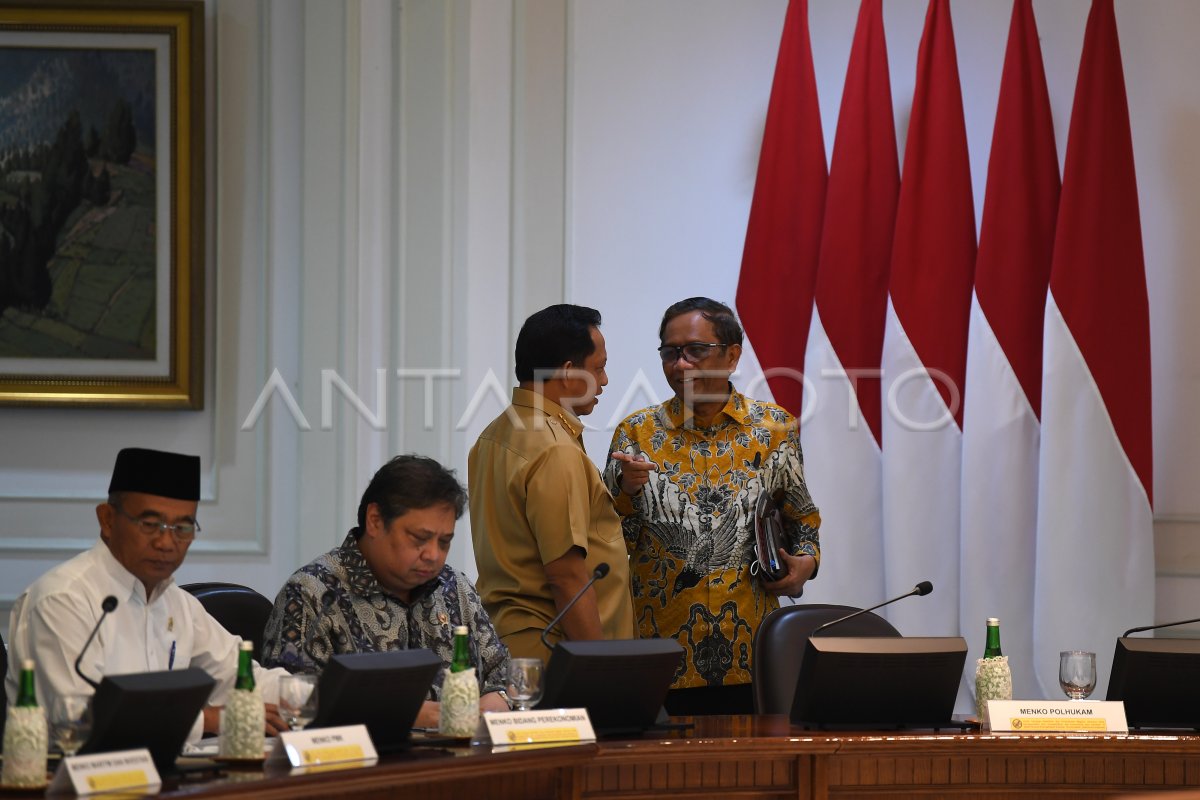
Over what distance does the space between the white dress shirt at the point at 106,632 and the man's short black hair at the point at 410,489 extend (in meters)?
0.35

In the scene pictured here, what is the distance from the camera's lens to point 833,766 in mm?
2664

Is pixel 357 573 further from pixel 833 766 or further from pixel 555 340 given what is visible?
pixel 833 766

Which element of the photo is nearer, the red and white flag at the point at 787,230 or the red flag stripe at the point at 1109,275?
the red flag stripe at the point at 1109,275

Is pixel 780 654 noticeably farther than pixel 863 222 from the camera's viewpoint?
No

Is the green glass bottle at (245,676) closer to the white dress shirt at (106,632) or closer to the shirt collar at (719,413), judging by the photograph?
the white dress shirt at (106,632)

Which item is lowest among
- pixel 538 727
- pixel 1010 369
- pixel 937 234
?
pixel 538 727

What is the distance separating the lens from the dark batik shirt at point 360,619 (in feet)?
8.87

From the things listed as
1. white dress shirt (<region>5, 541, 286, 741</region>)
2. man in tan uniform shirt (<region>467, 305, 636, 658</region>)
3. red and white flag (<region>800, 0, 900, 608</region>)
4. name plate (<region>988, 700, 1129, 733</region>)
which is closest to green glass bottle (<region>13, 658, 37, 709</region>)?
white dress shirt (<region>5, 541, 286, 741</region>)

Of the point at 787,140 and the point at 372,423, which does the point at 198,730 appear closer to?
the point at 372,423

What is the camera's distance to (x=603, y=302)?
15.5ft

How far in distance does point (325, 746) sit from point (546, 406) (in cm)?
115

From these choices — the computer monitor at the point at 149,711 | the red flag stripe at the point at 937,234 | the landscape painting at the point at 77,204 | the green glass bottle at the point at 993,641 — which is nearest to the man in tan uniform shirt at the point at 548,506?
the green glass bottle at the point at 993,641

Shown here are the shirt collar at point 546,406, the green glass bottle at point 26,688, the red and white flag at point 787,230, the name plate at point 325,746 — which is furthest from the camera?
the red and white flag at point 787,230

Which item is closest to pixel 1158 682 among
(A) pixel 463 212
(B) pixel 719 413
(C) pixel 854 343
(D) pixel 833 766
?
(D) pixel 833 766
